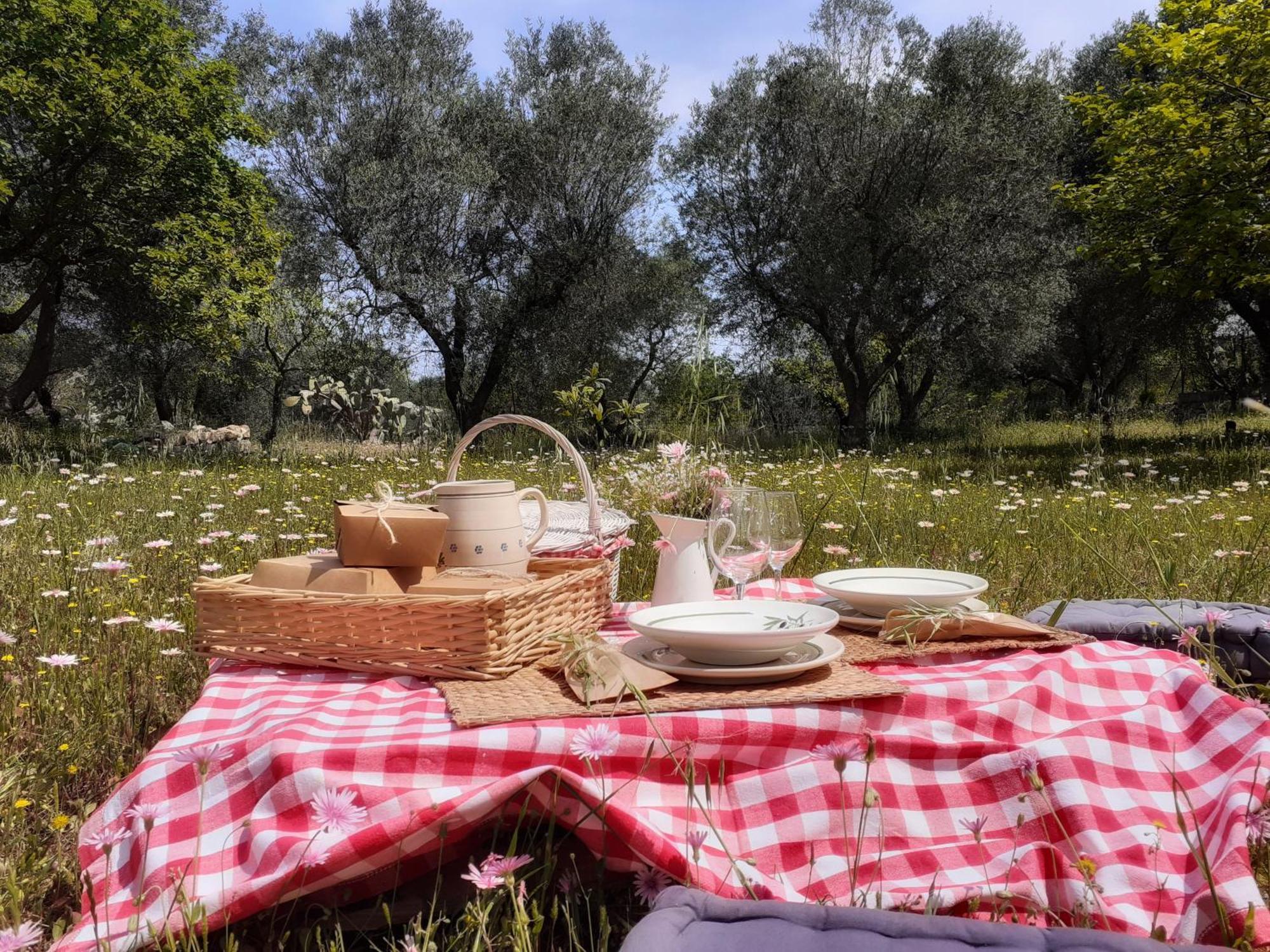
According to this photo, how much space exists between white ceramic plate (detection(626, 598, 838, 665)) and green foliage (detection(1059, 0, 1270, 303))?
12919 mm

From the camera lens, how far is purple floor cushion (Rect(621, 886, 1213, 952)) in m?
1.09

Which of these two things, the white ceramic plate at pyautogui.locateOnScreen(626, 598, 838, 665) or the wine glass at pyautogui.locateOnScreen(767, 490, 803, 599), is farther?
the wine glass at pyautogui.locateOnScreen(767, 490, 803, 599)

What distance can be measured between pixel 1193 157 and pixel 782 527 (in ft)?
43.7

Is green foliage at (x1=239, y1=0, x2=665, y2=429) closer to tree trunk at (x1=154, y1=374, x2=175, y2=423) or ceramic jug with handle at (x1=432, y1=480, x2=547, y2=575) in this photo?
tree trunk at (x1=154, y1=374, x2=175, y2=423)

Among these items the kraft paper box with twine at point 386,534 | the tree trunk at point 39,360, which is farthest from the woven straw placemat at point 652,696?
the tree trunk at point 39,360

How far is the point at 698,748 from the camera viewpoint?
1693 millimetres

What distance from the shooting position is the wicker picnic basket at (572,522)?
2611 mm

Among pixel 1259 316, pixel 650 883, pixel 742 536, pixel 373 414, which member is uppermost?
pixel 1259 316

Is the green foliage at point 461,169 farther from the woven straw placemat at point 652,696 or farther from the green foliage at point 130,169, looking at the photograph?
the woven straw placemat at point 652,696

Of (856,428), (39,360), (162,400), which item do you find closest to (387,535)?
(856,428)

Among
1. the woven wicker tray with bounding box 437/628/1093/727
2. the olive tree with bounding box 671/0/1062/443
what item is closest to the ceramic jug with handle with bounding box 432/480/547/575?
the woven wicker tray with bounding box 437/628/1093/727

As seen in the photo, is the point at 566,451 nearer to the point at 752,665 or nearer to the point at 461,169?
the point at 752,665

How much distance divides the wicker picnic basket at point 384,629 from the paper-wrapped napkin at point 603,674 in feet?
0.38

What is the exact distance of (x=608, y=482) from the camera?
16.7 feet
